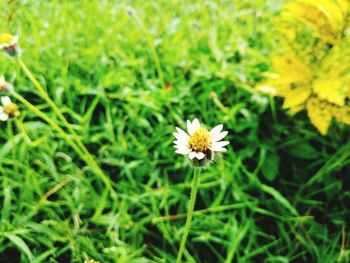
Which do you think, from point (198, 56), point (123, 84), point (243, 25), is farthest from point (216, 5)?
point (123, 84)

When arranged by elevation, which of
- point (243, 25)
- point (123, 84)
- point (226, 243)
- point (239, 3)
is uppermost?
point (239, 3)

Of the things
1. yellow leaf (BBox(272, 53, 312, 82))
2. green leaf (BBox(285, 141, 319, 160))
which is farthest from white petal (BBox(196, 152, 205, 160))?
green leaf (BBox(285, 141, 319, 160))

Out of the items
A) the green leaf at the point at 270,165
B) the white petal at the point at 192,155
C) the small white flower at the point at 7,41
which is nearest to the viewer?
the white petal at the point at 192,155

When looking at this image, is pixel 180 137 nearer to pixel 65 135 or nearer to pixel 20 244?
pixel 65 135

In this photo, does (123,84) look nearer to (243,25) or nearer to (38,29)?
(38,29)

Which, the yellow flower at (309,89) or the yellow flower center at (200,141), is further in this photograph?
the yellow flower at (309,89)

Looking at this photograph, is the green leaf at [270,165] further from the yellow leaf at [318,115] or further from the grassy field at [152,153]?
the yellow leaf at [318,115]

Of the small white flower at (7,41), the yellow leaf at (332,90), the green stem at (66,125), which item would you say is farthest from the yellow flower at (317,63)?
the small white flower at (7,41)
